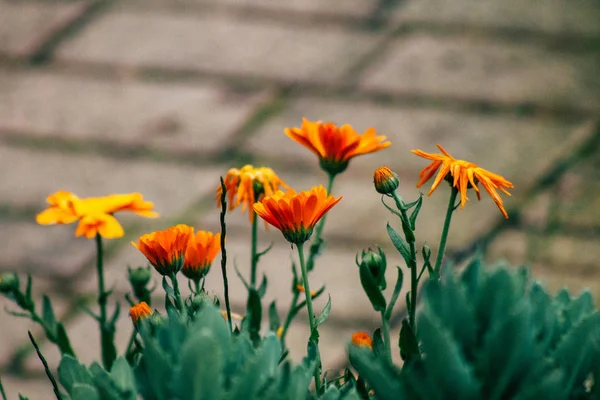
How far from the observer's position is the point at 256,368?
1.14 ft

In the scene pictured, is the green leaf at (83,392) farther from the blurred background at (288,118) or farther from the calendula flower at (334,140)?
the blurred background at (288,118)

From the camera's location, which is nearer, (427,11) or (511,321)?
(511,321)

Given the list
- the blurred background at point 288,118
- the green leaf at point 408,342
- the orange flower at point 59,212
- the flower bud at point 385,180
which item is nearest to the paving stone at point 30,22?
the blurred background at point 288,118

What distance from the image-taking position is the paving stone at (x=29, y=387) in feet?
4.22

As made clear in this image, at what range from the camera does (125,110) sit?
1737mm

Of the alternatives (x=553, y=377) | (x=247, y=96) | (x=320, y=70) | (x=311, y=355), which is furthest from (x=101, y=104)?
(x=553, y=377)

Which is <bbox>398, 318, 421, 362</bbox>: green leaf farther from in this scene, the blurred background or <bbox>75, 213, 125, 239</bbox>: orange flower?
the blurred background

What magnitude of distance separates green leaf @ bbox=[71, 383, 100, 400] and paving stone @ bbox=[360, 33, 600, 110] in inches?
56.7

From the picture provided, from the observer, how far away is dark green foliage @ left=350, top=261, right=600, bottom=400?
0.34 meters

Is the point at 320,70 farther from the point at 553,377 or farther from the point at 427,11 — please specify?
the point at 553,377

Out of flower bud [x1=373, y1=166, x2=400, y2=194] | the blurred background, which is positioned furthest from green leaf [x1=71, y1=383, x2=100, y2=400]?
the blurred background

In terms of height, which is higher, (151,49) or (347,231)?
(151,49)

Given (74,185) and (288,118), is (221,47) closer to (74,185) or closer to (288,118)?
(288,118)

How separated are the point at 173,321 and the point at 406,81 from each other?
57.1 inches
